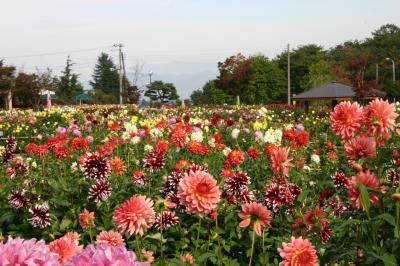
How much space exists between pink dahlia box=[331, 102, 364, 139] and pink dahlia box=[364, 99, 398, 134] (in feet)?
0.18

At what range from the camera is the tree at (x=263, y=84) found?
168 ft

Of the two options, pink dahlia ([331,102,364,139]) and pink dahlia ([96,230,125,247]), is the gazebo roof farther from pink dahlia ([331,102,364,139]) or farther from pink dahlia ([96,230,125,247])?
pink dahlia ([96,230,125,247])

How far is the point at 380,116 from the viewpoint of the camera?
2523 mm

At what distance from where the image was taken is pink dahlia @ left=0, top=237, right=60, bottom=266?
3.46 ft

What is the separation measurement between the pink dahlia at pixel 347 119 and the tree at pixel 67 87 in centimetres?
4902

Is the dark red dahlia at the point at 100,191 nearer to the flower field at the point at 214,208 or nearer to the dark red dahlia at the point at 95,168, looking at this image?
the flower field at the point at 214,208

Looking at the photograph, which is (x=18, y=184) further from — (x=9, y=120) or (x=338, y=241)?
(x=9, y=120)

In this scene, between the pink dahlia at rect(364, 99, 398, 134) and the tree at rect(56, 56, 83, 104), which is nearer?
the pink dahlia at rect(364, 99, 398, 134)

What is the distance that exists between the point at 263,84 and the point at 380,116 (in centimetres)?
5046

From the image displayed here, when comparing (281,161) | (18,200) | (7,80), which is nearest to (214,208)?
(281,161)

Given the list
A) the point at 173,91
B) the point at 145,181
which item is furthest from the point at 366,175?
the point at 173,91

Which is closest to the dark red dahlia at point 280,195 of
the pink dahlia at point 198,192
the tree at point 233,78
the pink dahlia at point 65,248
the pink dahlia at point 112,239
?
the pink dahlia at point 198,192

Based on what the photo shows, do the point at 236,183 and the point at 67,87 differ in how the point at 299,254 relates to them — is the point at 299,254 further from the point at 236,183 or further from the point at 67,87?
the point at 67,87

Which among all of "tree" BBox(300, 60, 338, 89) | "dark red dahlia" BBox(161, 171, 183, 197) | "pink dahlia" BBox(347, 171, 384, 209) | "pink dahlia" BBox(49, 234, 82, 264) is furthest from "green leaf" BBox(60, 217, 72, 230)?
"tree" BBox(300, 60, 338, 89)
